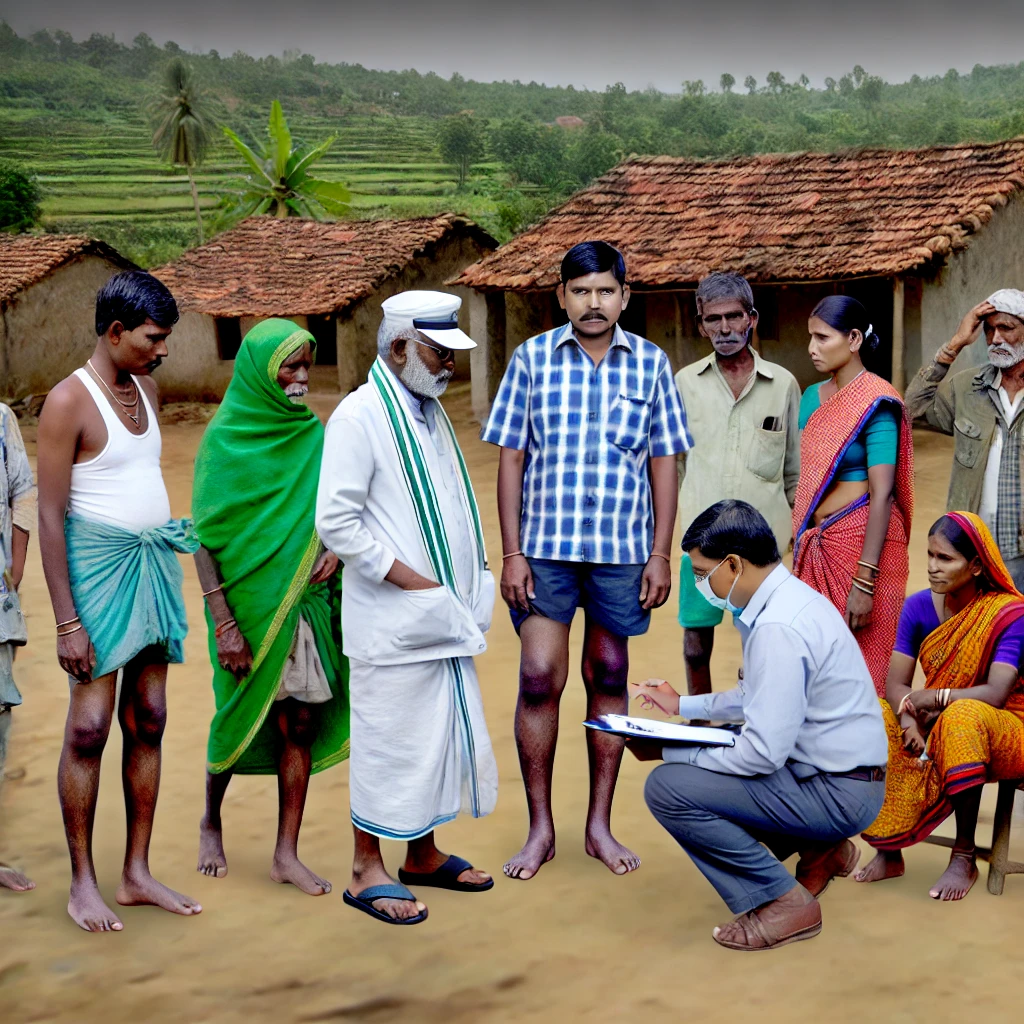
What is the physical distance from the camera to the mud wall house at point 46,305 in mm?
19391

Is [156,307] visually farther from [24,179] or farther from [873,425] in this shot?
[24,179]

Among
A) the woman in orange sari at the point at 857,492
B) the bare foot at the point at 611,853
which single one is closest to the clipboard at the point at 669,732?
the bare foot at the point at 611,853

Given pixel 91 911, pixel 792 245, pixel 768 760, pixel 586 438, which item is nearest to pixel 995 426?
pixel 586 438

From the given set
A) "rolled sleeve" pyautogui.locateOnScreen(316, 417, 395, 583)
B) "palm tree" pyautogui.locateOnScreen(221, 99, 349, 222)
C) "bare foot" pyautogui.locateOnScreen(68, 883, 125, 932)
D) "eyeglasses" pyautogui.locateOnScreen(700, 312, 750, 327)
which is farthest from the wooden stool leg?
"palm tree" pyautogui.locateOnScreen(221, 99, 349, 222)

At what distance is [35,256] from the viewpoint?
20.1 metres

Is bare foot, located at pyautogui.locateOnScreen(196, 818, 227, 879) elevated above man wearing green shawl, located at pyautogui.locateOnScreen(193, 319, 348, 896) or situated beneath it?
situated beneath

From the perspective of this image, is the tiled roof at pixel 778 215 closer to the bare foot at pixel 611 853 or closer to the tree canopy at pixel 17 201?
the bare foot at pixel 611 853

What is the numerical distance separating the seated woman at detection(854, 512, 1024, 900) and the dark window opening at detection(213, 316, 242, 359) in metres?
16.7

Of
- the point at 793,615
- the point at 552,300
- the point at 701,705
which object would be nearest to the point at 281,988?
the point at 701,705

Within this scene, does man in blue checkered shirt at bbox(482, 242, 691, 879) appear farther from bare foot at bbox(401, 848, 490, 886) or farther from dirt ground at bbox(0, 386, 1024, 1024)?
dirt ground at bbox(0, 386, 1024, 1024)

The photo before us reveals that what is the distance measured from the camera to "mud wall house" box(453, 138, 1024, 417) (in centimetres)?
1389

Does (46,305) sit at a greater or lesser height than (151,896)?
greater

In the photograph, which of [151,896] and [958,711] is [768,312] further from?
[151,896]

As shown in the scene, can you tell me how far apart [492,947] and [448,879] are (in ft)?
1.31
